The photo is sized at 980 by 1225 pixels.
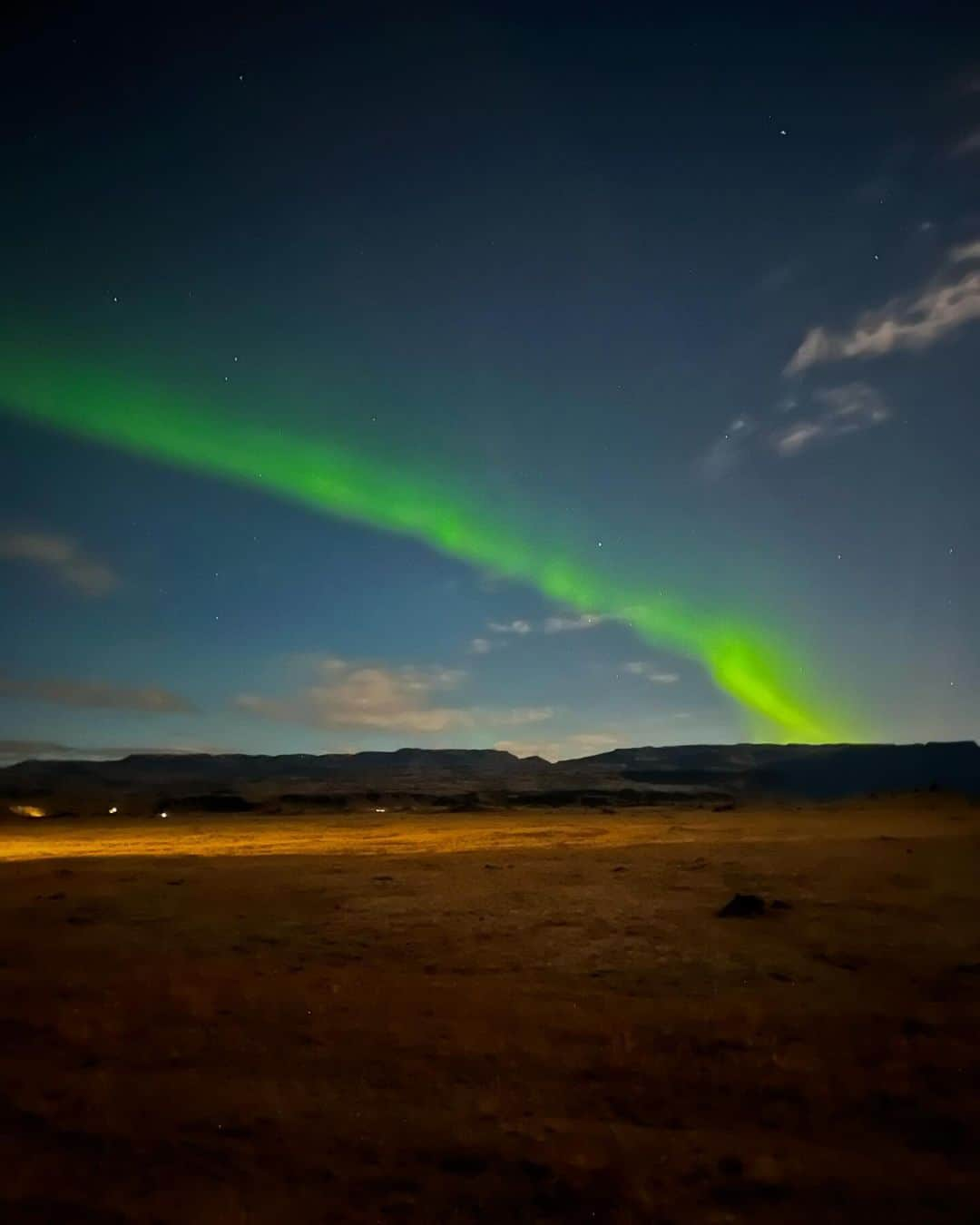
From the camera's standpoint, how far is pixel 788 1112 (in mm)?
6605

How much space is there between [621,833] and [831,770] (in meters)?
138

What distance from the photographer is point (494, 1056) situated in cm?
786

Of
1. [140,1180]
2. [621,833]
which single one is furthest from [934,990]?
[621,833]

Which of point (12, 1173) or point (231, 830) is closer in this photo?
point (12, 1173)

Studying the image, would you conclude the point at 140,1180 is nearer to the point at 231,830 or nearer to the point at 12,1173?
the point at 12,1173

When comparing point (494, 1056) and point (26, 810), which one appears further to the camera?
point (26, 810)

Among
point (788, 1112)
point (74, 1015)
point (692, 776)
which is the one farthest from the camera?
point (692, 776)

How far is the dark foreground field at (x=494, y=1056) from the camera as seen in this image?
5.44m

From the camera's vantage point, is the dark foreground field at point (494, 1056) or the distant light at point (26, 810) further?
the distant light at point (26, 810)

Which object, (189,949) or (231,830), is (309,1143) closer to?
(189,949)

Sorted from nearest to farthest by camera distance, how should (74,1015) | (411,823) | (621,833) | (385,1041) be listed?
(385,1041), (74,1015), (621,833), (411,823)

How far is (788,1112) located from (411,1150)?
10.4ft

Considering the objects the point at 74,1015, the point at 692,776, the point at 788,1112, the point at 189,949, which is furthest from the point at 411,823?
the point at 692,776

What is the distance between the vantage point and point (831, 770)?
527 feet
